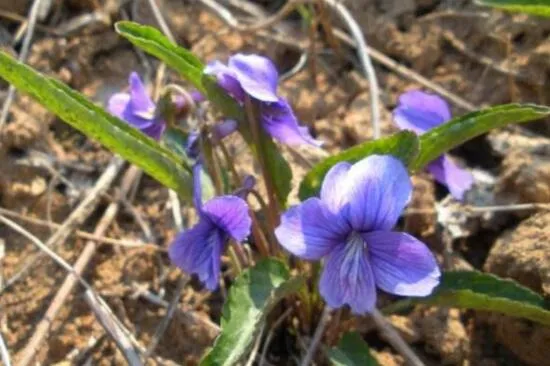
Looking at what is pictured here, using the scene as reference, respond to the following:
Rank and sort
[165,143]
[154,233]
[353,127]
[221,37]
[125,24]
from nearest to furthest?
[125,24] → [165,143] → [154,233] → [353,127] → [221,37]

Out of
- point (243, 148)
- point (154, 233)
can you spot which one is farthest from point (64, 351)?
point (243, 148)

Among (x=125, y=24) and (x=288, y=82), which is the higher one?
(x=125, y=24)

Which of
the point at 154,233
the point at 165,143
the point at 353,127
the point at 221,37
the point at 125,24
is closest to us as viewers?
the point at 125,24

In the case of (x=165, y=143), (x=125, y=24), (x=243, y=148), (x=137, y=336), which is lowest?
(x=137, y=336)

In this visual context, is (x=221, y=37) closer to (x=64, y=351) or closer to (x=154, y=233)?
(x=154, y=233)

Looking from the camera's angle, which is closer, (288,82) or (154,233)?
(154,233)

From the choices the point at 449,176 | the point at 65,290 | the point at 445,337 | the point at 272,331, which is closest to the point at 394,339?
the point at 445,337

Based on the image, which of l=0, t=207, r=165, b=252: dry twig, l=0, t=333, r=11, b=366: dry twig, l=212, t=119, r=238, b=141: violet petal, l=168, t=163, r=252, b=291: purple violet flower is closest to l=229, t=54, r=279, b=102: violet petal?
l=212, t=119, r=238, b=141: violet petal

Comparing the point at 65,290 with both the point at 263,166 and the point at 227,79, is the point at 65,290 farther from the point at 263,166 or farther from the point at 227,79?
the point at 227,79
